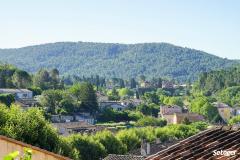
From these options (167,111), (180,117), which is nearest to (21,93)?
(167,111)

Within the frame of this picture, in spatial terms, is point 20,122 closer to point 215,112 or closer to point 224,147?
point 224,147

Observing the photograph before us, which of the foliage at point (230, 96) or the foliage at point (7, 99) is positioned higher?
the foliage at point (7, 99)

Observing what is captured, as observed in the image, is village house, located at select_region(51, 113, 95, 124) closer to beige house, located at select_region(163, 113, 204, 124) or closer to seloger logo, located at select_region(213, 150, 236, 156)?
beige house, located at select_region(163, 113, 204, 124)

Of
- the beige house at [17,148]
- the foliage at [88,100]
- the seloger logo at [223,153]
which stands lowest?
the foliage at [88,100]

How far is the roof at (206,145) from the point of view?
7.43 m

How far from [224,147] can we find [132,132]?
6169 cm

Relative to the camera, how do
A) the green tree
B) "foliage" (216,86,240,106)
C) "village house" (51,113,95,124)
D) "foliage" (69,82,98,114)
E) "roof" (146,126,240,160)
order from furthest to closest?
"foliage" (216,86,240,106), the green tree, "foliage" (69,82,98,114), "village house" (51,113,95,124), "roof" (146,126,240,160)

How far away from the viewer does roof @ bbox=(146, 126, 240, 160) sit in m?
7.43

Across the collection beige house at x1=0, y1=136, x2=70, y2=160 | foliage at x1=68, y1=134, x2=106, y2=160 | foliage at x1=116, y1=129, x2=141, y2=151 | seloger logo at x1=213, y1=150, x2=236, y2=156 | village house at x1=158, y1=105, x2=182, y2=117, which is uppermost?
seloger logo at x1=213, y1=150, x2=236, y2=156

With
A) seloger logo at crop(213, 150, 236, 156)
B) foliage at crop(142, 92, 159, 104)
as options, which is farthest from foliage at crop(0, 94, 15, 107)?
seloger logo at crop(213, 150, 236, 156)

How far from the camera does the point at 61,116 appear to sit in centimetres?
10244

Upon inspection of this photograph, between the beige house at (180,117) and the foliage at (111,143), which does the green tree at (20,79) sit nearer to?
the beige house at (180,117)

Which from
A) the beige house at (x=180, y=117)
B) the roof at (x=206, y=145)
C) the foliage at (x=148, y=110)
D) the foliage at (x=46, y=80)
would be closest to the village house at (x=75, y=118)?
the foliage at (x=148, y=110)

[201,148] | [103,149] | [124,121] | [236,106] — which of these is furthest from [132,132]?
[236,106]
